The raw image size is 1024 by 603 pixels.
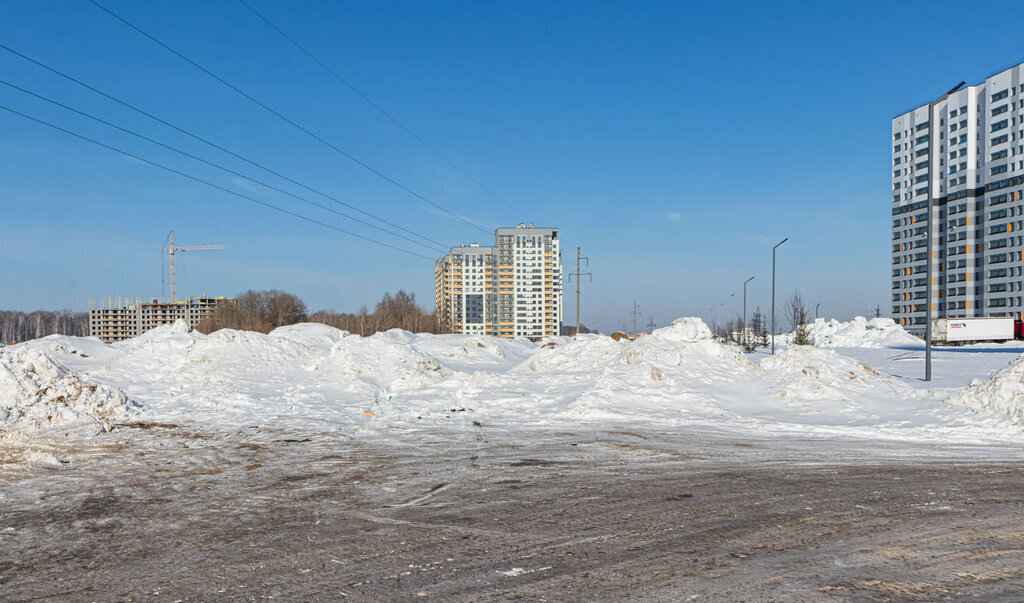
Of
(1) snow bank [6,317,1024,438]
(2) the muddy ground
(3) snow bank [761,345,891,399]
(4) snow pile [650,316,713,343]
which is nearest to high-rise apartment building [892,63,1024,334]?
(4) snow pile [650,316,713,343]

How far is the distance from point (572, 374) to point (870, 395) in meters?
8.11

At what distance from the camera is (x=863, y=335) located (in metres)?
68.3

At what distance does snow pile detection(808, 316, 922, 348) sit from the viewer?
61.7 metres

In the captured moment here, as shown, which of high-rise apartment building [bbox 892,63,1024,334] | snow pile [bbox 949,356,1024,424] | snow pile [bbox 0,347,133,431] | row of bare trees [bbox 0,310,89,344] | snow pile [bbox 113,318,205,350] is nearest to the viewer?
snow pile [bbox 949,356,1024,424]

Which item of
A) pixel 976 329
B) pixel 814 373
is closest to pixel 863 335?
pixel 976 329

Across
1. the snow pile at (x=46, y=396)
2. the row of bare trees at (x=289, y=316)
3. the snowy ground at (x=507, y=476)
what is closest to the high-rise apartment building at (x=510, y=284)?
the row of bare trees at (x=289, y=316)

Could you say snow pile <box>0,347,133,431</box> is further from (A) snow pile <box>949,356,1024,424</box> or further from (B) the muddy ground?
(A) snow pile <box>949,356,1024,424</box>

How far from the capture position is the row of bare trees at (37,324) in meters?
105

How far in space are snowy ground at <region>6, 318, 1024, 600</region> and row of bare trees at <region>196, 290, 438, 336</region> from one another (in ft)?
136

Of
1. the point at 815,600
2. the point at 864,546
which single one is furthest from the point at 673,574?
the point at 864,546

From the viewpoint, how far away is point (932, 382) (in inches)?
747

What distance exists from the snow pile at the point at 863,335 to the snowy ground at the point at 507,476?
148 ft

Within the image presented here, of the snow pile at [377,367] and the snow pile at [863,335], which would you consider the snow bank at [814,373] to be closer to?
the snow pile at [377,367]

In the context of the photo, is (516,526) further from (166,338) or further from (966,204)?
(966,204)
